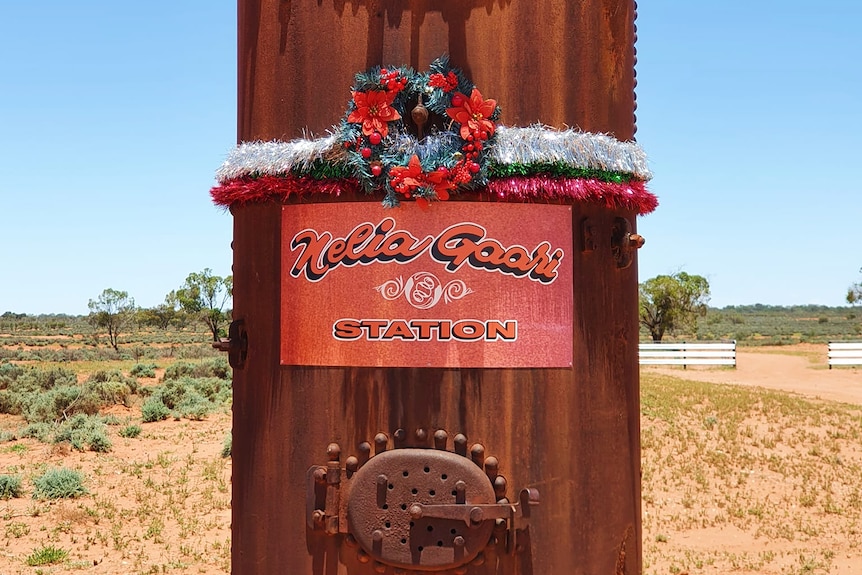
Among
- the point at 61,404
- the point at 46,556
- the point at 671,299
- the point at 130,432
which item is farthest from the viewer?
the point at 671,299

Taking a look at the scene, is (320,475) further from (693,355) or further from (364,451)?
(693,355)

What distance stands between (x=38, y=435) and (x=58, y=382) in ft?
25.1

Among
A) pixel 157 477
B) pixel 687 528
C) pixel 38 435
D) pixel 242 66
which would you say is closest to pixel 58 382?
pixel 38 435

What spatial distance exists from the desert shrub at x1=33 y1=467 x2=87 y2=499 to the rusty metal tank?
6.81 metres

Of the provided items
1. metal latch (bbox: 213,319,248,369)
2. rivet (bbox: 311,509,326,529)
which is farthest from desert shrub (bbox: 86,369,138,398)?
rivet (bbox: 311,509,326,529)

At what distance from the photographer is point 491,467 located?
12.9 ft

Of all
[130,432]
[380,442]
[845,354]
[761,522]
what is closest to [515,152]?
[380,442]

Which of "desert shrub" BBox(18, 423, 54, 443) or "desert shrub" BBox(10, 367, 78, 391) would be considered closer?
"desert shrub" BBox(18, 423, 54, 443)

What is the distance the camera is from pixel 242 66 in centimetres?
457

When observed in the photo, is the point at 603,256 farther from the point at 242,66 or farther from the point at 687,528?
the point at 687,528

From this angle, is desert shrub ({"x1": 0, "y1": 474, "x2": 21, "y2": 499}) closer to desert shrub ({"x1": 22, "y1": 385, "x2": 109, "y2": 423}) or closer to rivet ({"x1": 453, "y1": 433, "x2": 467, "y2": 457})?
desert shrub ({"x1": 22, "y1": 385, "x2": 109, "y2": 423})

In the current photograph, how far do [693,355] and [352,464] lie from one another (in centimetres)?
2890

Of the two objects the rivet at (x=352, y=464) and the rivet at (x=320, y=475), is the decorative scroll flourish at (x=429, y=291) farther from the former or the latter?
the rivet at (x=320, y=475)

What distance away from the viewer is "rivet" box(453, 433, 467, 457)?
390cm
